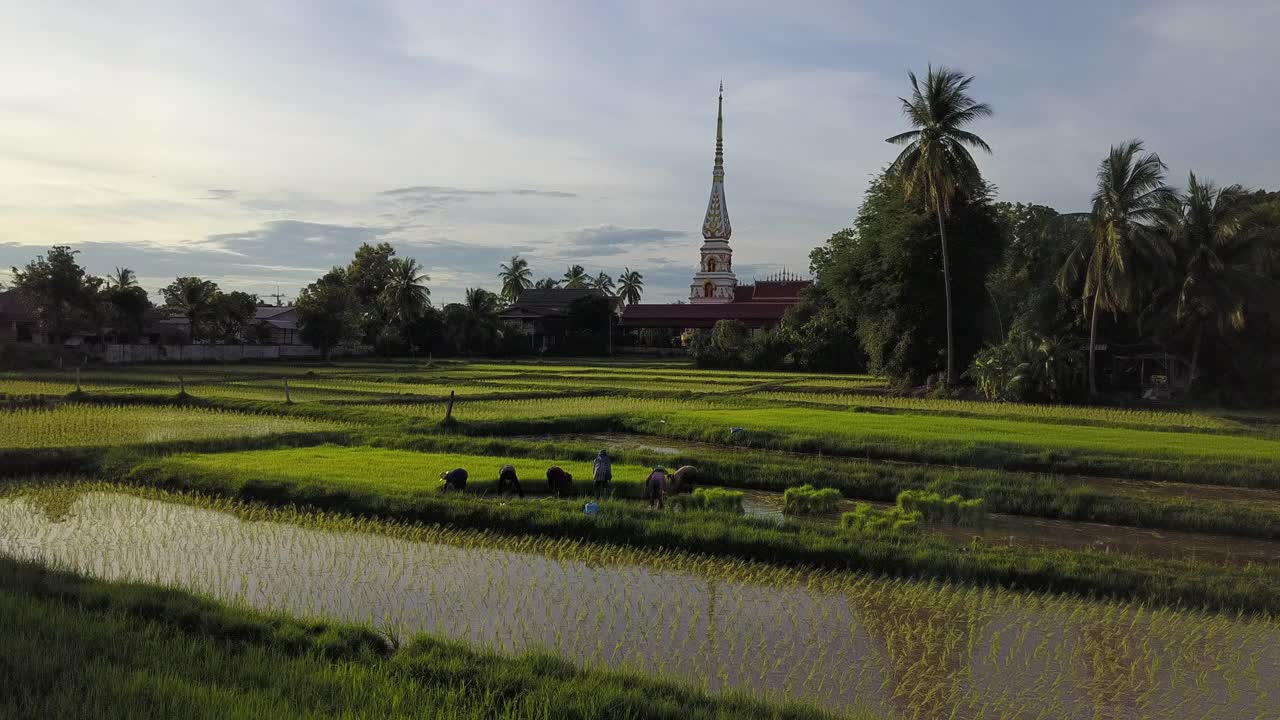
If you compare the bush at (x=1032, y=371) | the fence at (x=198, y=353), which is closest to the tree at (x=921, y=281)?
the bush at (x=1032, y=371)

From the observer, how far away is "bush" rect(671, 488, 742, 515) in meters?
11.4

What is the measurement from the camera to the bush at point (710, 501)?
11.4 metres

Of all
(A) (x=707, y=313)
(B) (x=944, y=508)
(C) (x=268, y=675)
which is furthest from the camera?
(A) (x=707, y=313)

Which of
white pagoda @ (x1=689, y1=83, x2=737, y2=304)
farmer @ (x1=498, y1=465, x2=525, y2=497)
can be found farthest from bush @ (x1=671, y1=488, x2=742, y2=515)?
white pagoda @ (x1=689, y1=83, x2=737, y2=304)

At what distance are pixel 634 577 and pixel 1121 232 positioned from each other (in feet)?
77.6

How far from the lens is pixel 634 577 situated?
8.38m

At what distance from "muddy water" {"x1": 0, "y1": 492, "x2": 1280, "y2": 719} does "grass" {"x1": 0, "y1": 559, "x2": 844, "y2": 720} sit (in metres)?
0.67

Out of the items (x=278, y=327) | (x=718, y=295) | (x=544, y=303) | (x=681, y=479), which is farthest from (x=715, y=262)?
(x=681, y=479)

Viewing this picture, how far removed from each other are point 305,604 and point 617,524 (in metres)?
3.42

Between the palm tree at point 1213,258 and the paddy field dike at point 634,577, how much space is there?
10.5m

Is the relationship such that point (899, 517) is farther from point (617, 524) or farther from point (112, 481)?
point (112, 481)

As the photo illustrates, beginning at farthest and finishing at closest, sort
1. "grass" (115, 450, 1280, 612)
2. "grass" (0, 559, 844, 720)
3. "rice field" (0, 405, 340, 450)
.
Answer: "rice field" (0, 405, 340, 450), "grass" (115, 450, 1280, 612), "grass" (0, 559, 844, 720)

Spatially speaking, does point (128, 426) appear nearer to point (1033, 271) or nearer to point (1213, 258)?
point (1213, 258)

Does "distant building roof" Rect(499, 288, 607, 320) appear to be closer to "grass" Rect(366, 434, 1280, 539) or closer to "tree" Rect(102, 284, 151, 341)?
"tree" Rect(102, 284, 151, 341)
